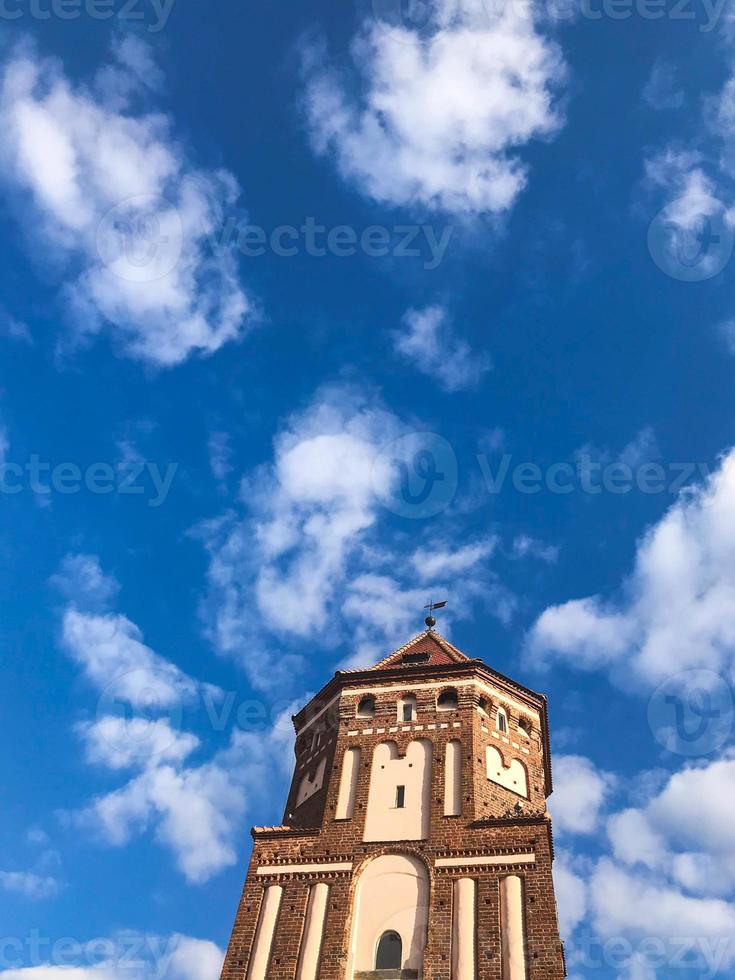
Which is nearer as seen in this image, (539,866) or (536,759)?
(539,866)

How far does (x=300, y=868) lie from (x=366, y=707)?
21.6 ft

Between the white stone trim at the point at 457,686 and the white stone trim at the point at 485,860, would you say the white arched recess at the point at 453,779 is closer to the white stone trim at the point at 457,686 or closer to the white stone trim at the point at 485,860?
the white stone trim at the point at 485,860

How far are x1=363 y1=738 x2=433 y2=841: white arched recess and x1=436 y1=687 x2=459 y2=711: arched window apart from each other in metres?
1.51

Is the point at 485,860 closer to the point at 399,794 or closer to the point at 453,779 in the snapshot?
the point at 453,779

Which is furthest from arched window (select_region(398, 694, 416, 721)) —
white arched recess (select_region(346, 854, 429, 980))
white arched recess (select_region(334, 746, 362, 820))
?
white arched recess (select_region(346, 854, 429, 980))

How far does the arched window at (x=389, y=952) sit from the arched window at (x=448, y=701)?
8.14m

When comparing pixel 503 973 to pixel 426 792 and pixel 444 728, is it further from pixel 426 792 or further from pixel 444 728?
pixel 444 728

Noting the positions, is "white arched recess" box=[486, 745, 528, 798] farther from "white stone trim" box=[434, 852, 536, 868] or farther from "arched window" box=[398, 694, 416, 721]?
"white stone trim" box=[434, 852, 536, 868]

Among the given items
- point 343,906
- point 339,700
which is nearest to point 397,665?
point 339,700

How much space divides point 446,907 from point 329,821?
16.4ft

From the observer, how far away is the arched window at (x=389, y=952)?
24.4 meters

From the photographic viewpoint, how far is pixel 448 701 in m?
31.5

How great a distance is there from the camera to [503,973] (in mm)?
23188

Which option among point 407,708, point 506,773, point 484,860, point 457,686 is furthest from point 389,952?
point 457,686
